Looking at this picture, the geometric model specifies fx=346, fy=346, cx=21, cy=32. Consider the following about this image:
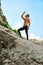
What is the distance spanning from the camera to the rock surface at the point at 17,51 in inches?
648

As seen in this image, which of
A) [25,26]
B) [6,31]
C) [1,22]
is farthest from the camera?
[1,22]

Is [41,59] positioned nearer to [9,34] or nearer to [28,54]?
[28,54]

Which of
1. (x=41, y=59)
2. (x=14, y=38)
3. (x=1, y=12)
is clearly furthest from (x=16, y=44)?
(x=1, y=12)

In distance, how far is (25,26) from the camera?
19.9 meters

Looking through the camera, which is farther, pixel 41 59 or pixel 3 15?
pixel 3 15

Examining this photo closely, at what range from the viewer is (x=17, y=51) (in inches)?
672

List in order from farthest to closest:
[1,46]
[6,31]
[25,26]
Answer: [25,26] → [6,31] → [1,46]

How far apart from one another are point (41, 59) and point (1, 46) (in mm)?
2273

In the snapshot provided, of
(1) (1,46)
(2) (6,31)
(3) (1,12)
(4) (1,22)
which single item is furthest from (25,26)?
(3) (1,12)

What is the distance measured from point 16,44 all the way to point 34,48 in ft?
3.06

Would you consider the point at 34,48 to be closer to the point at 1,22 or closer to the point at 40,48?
the point at 40,48

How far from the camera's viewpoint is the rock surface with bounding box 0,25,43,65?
16.5 metres

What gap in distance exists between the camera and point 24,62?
53.7ft

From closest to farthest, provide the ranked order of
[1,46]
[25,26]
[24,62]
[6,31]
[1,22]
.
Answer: [24,62]
[1,46]
[6,31]
[25,26]
[1,22]
